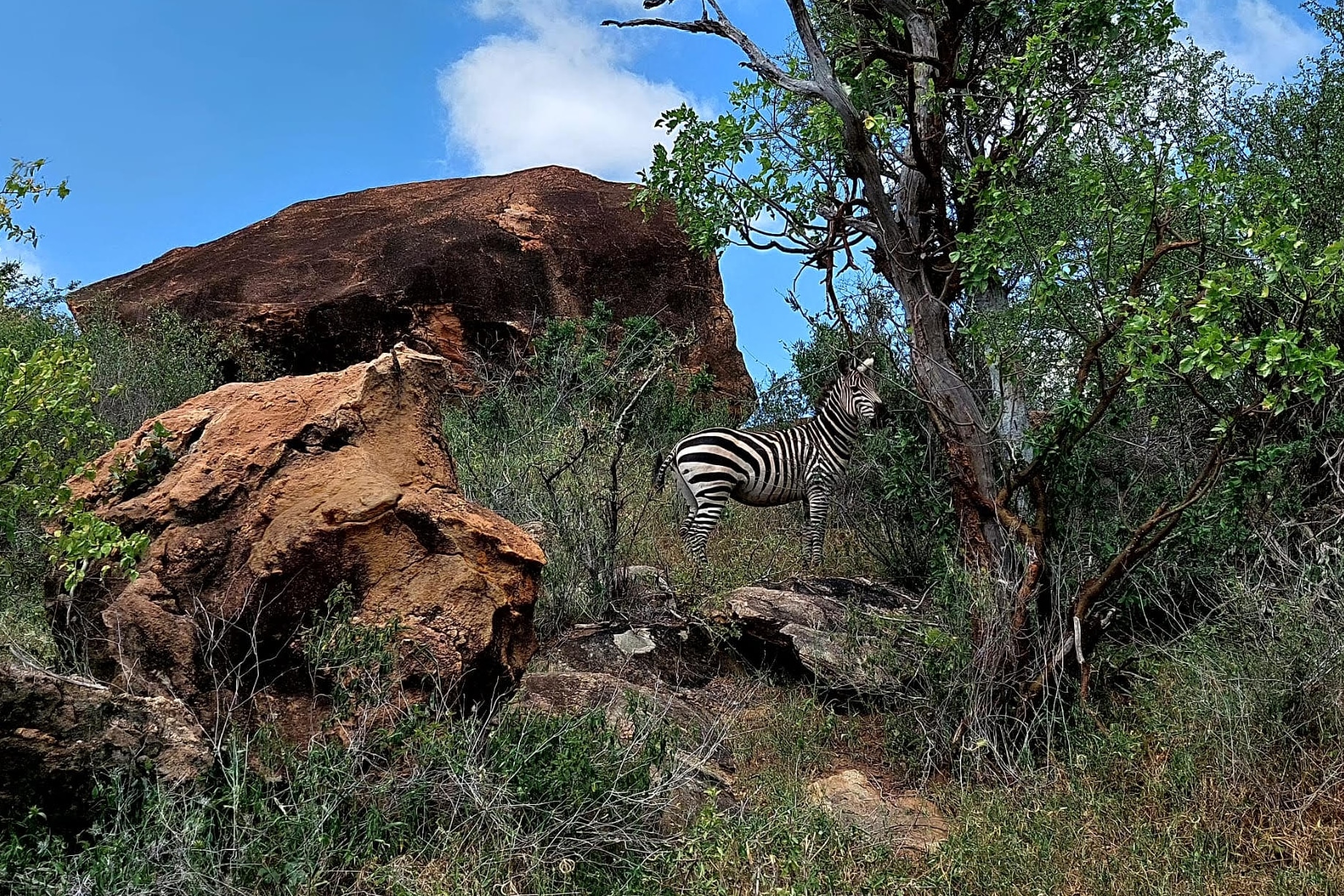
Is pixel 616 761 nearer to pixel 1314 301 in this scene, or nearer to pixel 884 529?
pixel 1314 301

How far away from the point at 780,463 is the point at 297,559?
746 centimetres

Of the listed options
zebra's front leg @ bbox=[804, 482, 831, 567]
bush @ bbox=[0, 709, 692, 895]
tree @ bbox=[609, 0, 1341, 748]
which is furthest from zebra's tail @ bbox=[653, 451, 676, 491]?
bush @ bbox=[0, 709, 692, 895]

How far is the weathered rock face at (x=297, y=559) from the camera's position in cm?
528

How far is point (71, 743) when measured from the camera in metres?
A: 4.49

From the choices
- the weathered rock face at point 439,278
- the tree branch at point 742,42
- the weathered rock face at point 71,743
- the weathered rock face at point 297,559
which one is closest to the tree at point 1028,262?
the tree branch at point 742,42

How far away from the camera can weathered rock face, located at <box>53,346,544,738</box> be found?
5281 millimetres

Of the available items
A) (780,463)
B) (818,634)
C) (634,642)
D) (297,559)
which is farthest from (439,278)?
(297,559)

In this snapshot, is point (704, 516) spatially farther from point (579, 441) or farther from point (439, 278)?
point (439, 278)

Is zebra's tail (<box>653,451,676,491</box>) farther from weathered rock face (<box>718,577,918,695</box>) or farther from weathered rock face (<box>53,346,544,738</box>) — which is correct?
weathered rock face (<box>53,346,544,738</box>)

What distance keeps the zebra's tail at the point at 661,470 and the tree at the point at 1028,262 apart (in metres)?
3.15

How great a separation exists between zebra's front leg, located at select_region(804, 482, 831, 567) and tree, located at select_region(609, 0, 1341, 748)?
190 centimetres

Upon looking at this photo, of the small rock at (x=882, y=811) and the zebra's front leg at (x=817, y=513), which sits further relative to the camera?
the zebra's front leg at (x=817, y=513)

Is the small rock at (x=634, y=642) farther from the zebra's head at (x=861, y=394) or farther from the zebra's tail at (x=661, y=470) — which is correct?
the zebra's head at (x=861, y=394)

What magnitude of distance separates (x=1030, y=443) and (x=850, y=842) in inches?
136
